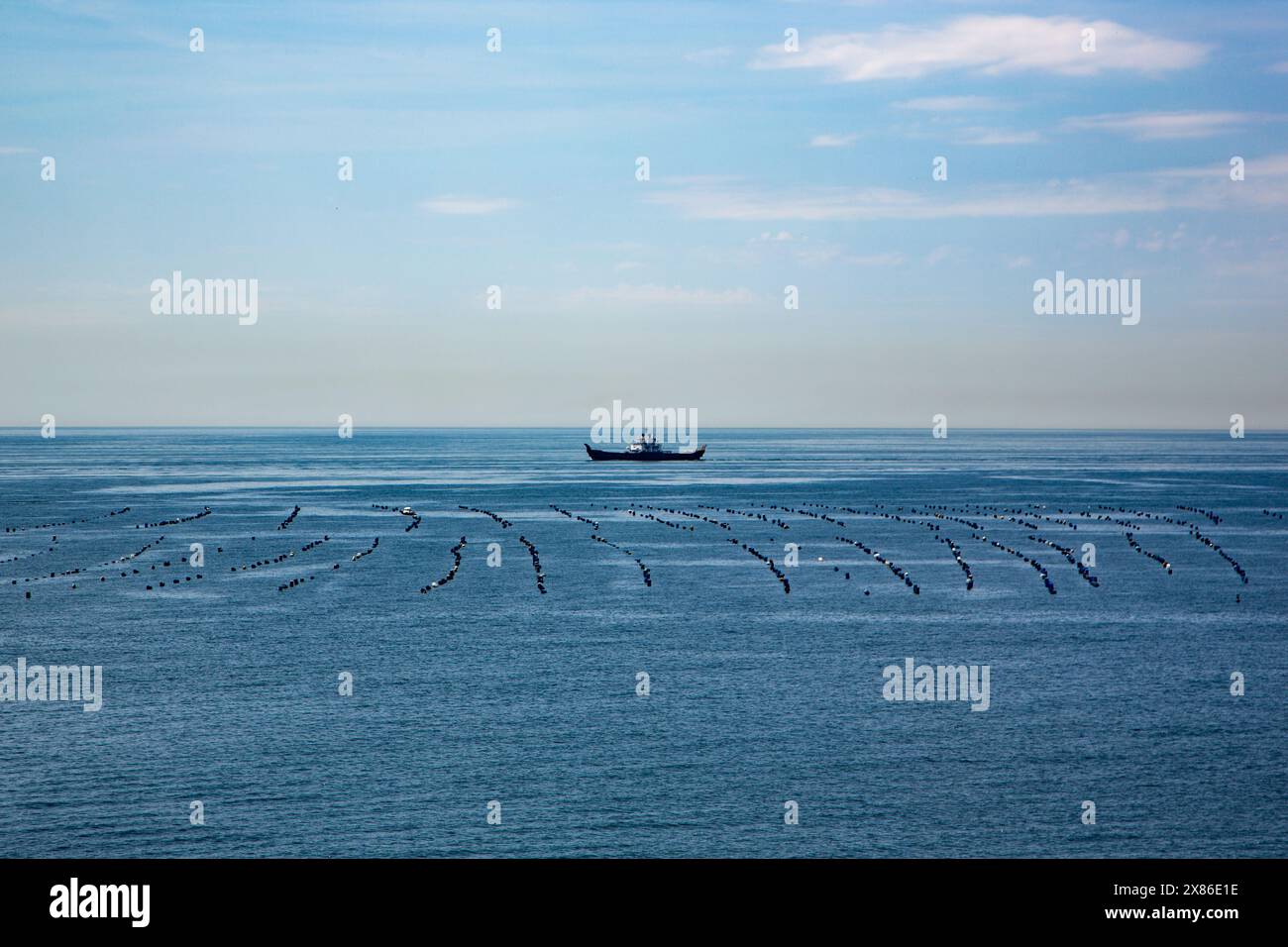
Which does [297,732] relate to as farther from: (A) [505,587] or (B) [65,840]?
(A) [505,587]

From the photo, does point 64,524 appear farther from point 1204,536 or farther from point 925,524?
point 1204,536

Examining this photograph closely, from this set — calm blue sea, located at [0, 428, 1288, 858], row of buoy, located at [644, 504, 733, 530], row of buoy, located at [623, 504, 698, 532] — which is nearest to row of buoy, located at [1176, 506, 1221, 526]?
calm blue sea, located at [0, 428, 1288, 858]

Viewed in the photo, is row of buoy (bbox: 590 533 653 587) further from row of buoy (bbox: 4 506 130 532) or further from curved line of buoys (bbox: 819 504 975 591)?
row of buoy (bbox: 4 506 130 532)

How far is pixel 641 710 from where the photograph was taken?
204ft

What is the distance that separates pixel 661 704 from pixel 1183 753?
81.3ft

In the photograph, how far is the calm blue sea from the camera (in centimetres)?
4594

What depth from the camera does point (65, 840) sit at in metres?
44.2

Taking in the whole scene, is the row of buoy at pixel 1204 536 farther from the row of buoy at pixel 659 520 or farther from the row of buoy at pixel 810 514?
the row of buoy at pixel 659 520

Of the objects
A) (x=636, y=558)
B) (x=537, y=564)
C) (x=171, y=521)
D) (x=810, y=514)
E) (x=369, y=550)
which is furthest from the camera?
(x=810, y=514)

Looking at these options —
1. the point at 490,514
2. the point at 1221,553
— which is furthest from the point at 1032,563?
the point at 490,514

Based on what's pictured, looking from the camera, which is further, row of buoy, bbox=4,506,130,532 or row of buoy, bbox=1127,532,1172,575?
row of buoy, bbox=4,506,130,532

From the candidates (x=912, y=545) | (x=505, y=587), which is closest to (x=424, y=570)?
(x=505, y=587)

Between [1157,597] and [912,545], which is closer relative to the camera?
[1157,597]
